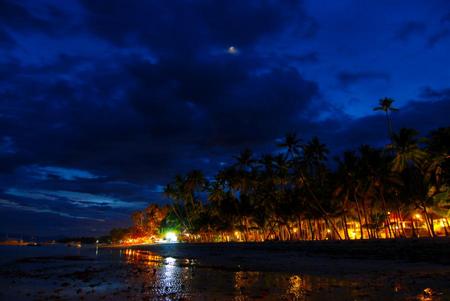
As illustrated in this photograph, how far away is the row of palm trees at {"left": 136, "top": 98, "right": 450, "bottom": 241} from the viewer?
5353cm

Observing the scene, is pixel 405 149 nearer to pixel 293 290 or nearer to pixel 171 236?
pixel 293 290

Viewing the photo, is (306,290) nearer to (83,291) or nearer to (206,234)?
(83,291)

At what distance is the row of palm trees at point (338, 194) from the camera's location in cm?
5353

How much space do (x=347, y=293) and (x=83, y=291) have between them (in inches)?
425

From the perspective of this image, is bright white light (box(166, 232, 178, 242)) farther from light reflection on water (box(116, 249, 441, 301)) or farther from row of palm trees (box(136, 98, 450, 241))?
light reflection on water (box(116, 249, 441, 301))

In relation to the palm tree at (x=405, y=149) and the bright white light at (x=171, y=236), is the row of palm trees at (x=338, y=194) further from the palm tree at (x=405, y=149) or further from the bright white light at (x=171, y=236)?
the bright white light at (x=171, y=236)

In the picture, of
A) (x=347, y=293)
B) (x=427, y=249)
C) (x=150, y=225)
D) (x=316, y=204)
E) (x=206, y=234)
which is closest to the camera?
(x=347, y=293)

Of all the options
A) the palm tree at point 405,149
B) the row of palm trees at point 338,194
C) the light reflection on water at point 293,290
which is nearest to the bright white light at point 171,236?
Answer: the row of palm trees at point 338,194

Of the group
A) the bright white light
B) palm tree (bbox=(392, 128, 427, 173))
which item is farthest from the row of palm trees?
the bright white light

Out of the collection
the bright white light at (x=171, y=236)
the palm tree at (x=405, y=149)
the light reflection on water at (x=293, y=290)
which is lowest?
the light reflection on water at (x=293, y=290)

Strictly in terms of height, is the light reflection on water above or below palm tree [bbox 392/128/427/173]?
below

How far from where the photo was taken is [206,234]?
116 m

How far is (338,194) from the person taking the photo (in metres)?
60.5

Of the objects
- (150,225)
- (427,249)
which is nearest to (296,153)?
(427,249)
